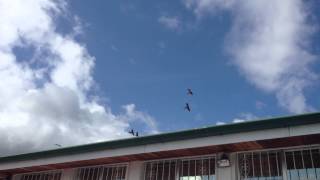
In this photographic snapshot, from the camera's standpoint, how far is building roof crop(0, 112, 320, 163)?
9.37 m

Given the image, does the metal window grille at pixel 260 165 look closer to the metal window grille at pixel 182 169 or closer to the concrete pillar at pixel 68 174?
the metal window grille at pixel 182 169

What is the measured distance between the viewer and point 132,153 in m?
11.7

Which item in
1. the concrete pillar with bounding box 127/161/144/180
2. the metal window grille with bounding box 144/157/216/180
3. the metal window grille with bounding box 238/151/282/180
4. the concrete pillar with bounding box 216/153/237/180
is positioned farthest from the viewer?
the concrete pillar with bounding box 127/161/144/180

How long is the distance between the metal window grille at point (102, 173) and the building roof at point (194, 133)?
95cm

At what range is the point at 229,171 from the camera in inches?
416

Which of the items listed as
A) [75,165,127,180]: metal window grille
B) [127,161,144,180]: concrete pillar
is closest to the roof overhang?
[127,161,144,180]: concrete pillar

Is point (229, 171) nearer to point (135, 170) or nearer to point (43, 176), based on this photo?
point (135, 170)

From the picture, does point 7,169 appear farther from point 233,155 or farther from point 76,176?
point 233,155

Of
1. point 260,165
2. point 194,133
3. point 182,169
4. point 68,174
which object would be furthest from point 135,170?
point 260,165

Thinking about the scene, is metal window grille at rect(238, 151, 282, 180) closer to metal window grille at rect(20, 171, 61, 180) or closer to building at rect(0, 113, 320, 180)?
building at rect(0, 113, 320, 180)

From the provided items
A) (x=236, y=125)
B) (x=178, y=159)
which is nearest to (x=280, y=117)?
(x=236, y=125)

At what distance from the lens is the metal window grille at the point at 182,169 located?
11148 mm

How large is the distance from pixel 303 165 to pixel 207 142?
2.45m

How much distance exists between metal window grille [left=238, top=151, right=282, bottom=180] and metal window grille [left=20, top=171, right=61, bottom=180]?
6861 mm
